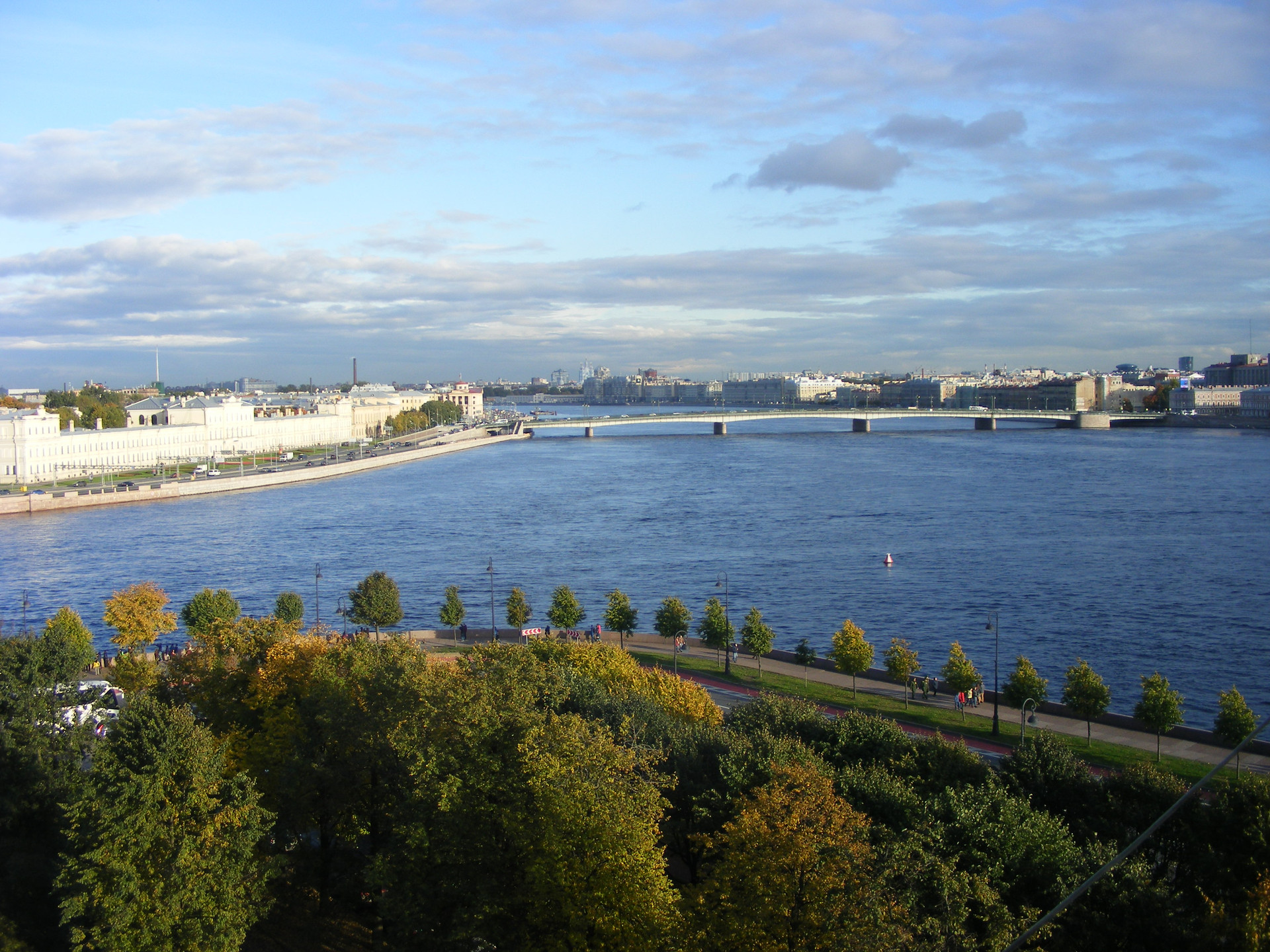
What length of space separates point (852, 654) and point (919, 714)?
0.97 meters

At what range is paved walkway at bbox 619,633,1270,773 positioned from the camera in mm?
8164

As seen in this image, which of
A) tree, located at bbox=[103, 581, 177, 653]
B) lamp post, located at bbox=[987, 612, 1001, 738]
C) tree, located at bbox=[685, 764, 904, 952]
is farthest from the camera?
tree, located at bbox=[103, 581, 177, 653]

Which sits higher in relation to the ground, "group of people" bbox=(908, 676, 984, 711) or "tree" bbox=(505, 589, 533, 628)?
"tree" bbox=(505, 589, 533, 628)

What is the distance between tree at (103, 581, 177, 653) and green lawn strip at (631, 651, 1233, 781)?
540 centimetres

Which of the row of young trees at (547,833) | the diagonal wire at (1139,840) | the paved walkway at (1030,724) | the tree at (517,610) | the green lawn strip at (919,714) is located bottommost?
the paved walkway at (1030,724)

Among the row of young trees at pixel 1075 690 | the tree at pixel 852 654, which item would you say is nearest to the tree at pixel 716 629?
the row of young trees at pixel 1075 690

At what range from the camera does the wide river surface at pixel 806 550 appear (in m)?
13.2

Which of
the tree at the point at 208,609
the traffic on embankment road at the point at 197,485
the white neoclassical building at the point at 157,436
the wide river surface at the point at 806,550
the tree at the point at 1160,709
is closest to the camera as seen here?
the tree at the point at 1160,709

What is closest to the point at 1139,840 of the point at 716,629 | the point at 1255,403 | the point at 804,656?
the point at 804,656

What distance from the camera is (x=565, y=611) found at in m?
12.3

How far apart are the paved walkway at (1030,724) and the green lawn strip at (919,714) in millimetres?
87

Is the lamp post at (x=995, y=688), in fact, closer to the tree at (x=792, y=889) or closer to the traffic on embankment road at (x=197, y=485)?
the tree at (x=792, y=889)

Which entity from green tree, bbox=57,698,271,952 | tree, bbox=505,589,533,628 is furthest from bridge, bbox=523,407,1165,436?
green tree, bbox=57,698,271,952

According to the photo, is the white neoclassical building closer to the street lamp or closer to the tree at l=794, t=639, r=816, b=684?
the tree at l=794, t=639, r=816, b=684
